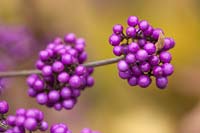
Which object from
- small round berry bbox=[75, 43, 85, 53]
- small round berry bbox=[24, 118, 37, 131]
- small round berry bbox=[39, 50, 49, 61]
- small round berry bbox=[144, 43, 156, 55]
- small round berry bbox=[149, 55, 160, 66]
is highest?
small round berry bbox=[75, 43, 85, 53]

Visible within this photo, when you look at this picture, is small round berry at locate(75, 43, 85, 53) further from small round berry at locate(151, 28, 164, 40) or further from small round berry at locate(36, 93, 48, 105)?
small round berry at locate(151, 28, 164, 40)

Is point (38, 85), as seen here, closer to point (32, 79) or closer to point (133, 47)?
point (32, 79)

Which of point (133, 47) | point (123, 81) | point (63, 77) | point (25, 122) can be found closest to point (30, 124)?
point (25, 122)

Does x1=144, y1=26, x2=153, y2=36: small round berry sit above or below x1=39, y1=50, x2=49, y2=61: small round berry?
below

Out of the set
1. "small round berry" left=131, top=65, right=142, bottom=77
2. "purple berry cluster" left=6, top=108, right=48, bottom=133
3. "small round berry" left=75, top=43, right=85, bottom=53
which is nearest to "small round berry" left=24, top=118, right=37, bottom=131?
"purple berry cluster" left=6, top=108, right=48, bottom=133

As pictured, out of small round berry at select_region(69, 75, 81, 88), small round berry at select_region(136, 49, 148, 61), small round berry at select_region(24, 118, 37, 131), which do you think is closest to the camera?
small round berry at select_region(24, 118, 37, 131)

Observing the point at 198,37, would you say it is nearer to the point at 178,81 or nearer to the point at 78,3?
the point at 178,81
